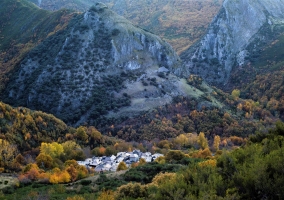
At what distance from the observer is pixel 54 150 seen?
231ft

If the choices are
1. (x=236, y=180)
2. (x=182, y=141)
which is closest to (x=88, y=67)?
(x=182, y=141)

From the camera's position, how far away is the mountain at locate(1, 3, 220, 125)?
396ft

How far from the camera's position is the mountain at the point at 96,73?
121m

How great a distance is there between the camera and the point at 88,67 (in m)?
131

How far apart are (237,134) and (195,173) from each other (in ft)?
314

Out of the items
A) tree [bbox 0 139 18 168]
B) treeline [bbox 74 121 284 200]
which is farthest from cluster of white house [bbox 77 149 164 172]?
treeline [bbox 74 121 284 200]

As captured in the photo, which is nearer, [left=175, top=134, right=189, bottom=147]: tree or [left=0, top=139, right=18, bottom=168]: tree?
[left=0, top=139, right=18, bottom=168]: tree

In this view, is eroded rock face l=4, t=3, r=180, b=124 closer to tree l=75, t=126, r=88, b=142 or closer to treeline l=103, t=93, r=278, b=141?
treeline l=103, t=93, r=278, b=141

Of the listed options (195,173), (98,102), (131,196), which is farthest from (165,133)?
(195,173)

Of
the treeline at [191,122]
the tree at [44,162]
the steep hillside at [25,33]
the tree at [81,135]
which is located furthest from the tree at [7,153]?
the steep hillside at [25,33]

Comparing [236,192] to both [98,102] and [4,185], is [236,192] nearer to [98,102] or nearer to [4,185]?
[4,185]

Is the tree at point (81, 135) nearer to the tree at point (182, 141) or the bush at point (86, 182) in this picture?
the tree at point (182, 141)

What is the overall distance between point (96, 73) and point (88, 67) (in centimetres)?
450

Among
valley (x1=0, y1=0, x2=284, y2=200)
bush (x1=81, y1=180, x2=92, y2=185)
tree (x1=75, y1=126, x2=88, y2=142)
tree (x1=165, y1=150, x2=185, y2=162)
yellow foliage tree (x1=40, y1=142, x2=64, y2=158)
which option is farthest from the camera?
tree (x1=75, y1=126, x2=88, y2=142)
